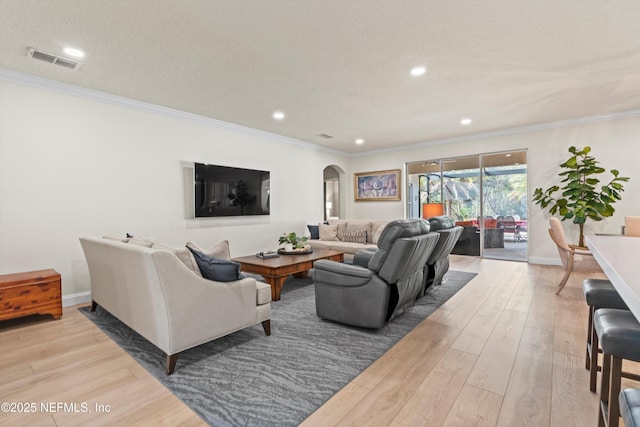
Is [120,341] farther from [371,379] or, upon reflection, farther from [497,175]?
[497,175]

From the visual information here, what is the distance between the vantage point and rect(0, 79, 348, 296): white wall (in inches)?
130

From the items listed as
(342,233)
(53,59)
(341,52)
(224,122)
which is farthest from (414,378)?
(224,122)

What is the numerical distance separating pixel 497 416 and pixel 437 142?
20.3 feet

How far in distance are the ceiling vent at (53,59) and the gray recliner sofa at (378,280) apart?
328cm

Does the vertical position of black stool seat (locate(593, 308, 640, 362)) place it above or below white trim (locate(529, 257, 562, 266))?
above

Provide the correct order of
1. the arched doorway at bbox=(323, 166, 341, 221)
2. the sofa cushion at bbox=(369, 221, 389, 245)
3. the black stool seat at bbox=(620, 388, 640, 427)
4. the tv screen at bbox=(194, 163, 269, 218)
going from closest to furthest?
the black stool seat at bbox=(620, 388, 640, 427), the tv screen at bbox=(194, 163, 269, 218), the sofa cushion at bbox=(369, 221, 389, 245), the arched doorway at bbox=(323, 166, 341, 221)

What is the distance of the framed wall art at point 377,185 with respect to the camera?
7.63 metres

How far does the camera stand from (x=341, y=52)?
2.90 meters

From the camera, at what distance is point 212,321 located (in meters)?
2.30

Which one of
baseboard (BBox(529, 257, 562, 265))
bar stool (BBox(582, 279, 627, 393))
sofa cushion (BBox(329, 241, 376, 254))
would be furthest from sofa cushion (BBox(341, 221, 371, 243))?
bar stool (BBox(582, 279, 627, 393))

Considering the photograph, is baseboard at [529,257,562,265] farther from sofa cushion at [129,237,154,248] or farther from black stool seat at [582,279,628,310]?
sofa cushion at [129,237,154,248]

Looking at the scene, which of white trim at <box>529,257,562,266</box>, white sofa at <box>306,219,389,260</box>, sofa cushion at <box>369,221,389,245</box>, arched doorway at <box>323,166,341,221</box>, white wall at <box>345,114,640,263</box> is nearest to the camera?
white wall at <box>345,114,640,263</box>

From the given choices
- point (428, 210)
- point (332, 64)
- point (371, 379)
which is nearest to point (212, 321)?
point (371, 379)

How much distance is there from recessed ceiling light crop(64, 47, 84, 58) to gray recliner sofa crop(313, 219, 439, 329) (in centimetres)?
309
